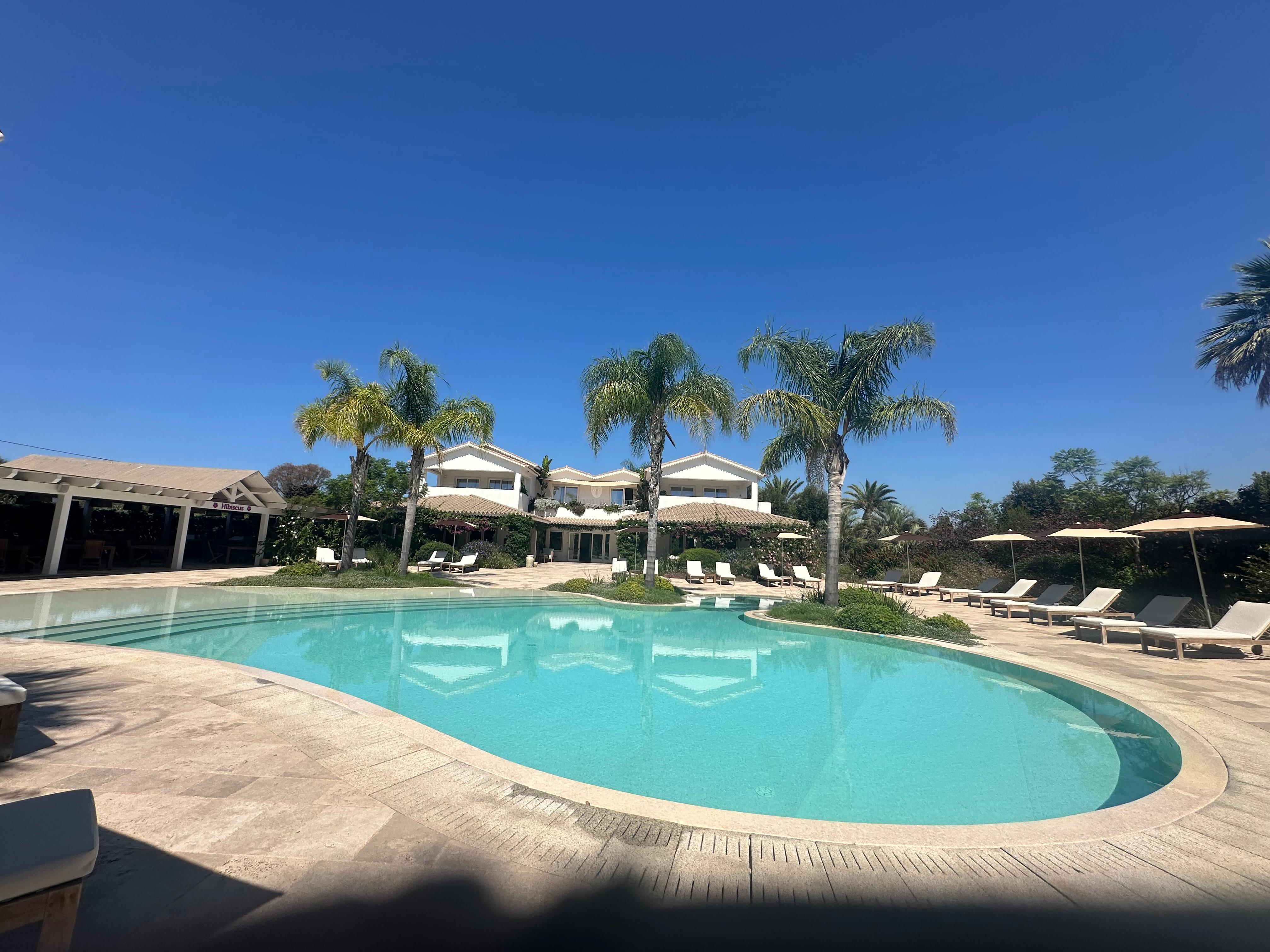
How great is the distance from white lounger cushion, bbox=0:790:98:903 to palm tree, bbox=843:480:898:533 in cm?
4780

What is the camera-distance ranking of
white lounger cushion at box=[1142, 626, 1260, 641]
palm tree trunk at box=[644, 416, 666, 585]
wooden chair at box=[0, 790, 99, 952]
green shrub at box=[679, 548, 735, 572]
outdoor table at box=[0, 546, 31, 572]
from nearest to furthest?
wooden chair at box=[0, 790, 99, 952], white lounger cushion at box=[1142, 626, 1260, 641], outdoor table at box=[0, 546, 31, 572], palm tree trunk at box=[644, 416, 666, 585], green shrub at box=[679, 548, 735, 572]

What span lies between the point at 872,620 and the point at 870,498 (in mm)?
37820

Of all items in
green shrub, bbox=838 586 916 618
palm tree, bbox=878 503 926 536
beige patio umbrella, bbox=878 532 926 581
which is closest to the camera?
green shrub, bbox=838 586 916 618

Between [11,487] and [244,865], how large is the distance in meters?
18.8

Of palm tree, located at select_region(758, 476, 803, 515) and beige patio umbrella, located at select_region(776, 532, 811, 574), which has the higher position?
palm tree, located at select_region(758, 476, 803, 515)

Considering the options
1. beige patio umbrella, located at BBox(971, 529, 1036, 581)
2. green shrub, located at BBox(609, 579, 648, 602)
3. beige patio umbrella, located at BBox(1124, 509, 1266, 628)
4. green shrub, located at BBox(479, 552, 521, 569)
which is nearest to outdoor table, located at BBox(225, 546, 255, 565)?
green shrub, located at BBox(479, 552, 521, 569)

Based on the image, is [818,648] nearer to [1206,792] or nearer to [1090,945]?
[1206,792]

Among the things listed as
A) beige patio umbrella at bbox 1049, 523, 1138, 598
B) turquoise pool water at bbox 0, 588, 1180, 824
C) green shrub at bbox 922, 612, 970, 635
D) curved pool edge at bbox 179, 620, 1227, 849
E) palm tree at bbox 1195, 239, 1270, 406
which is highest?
palm tree at bbox 1195, 239, 1270, 406

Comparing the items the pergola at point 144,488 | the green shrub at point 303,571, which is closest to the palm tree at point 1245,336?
the green shrub at point 303,571

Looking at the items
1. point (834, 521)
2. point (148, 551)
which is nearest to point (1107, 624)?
point (834, 521)

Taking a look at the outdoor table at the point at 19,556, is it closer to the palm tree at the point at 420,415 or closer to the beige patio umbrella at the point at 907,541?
the palm tree at the point at 420,415

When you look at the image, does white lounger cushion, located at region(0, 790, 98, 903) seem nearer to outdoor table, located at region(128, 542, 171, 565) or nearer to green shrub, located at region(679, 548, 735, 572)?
outdoor table, located at region(128, 542, 171, 565)

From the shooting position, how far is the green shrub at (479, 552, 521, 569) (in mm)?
27453

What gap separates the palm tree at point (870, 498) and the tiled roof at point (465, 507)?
1116 inches
